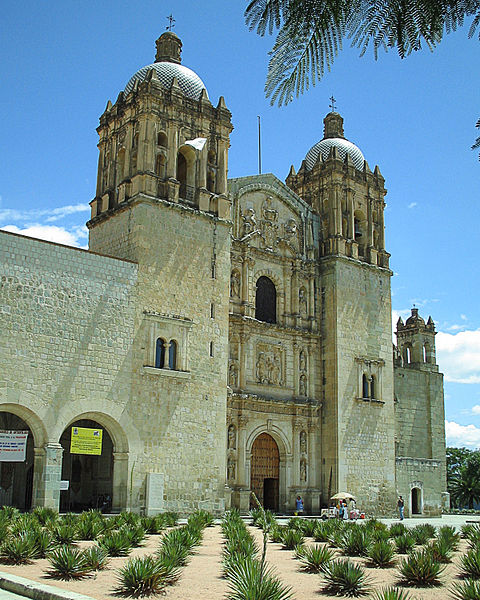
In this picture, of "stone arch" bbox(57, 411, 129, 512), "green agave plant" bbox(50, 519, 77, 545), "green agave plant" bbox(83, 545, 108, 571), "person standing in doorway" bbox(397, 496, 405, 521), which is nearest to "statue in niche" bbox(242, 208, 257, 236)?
"stone arch" bbox(57, 411, 129, 512)

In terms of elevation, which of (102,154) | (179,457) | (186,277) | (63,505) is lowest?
(63,505)

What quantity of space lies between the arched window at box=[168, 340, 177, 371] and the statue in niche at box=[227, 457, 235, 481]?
511cm

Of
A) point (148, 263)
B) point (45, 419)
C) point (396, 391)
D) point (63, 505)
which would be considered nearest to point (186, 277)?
point (148, 263)

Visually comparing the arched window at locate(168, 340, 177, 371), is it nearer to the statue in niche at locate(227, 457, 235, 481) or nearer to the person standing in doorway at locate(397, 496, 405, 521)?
the statue in niche at locate(227, 457, 235, 481)

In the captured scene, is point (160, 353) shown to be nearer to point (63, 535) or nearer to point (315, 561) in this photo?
point (63, 535)

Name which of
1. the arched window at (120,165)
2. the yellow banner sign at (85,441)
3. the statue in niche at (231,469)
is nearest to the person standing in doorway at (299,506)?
the statue in niche at (231,469)

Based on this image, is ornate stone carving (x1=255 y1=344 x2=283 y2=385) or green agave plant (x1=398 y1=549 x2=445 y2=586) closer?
green agave plant (x1=398 y1=549 x2=445 y2=586)

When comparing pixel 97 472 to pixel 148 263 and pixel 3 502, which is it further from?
pixel 148 263

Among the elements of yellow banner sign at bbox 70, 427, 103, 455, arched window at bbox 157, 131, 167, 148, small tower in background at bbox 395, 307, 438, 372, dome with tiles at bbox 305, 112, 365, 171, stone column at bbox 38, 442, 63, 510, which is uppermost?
dome with tiles at bbox 305, 112, 365, 171

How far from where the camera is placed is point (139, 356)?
24.3 m

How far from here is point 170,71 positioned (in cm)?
2920

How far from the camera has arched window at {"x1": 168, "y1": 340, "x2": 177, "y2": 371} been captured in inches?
998

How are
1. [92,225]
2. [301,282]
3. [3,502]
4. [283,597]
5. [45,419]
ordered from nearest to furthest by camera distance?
[283,597] < [45,419] < [3,502] < [92,225] < [301,282]

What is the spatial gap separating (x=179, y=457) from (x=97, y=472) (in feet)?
14.2
